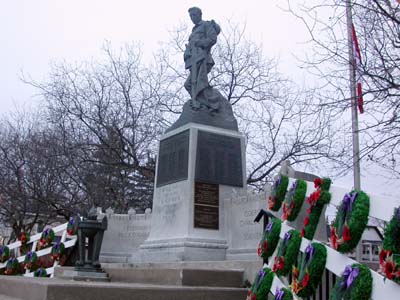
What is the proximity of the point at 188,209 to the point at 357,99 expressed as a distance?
4.57 metres

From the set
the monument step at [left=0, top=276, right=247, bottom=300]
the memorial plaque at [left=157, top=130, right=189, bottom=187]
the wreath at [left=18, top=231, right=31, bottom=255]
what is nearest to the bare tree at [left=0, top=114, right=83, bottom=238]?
the wreath at [left=18, top=231, right=31, bottom=255]

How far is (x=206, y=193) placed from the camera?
12.3m

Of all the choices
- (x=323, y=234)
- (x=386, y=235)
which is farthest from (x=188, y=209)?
(x=386, y=235)

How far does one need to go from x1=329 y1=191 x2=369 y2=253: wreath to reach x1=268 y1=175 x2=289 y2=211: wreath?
190cm

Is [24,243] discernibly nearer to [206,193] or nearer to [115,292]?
[206,193]

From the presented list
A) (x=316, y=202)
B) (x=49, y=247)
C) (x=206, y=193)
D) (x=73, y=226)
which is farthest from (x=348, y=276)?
(x=49, y=247)

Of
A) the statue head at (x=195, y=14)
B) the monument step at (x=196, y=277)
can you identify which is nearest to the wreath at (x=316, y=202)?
the monument step at (x=196, y=277)

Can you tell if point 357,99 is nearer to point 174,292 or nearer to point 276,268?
point 276,268

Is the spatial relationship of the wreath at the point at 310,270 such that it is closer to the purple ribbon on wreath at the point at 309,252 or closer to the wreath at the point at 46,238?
the purple ribbon on wreath at the point at 309,252

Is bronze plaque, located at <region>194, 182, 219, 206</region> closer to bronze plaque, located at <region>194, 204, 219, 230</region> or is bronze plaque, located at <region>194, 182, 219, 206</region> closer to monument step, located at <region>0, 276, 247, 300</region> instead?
bronze plaque, located at <region>194, 204, 219, 230</region>

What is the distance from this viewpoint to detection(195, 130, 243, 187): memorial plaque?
40.7ft

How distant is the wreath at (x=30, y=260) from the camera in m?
16.5

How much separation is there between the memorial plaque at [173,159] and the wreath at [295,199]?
5454 millimetres

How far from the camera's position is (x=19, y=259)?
56.5 feet
